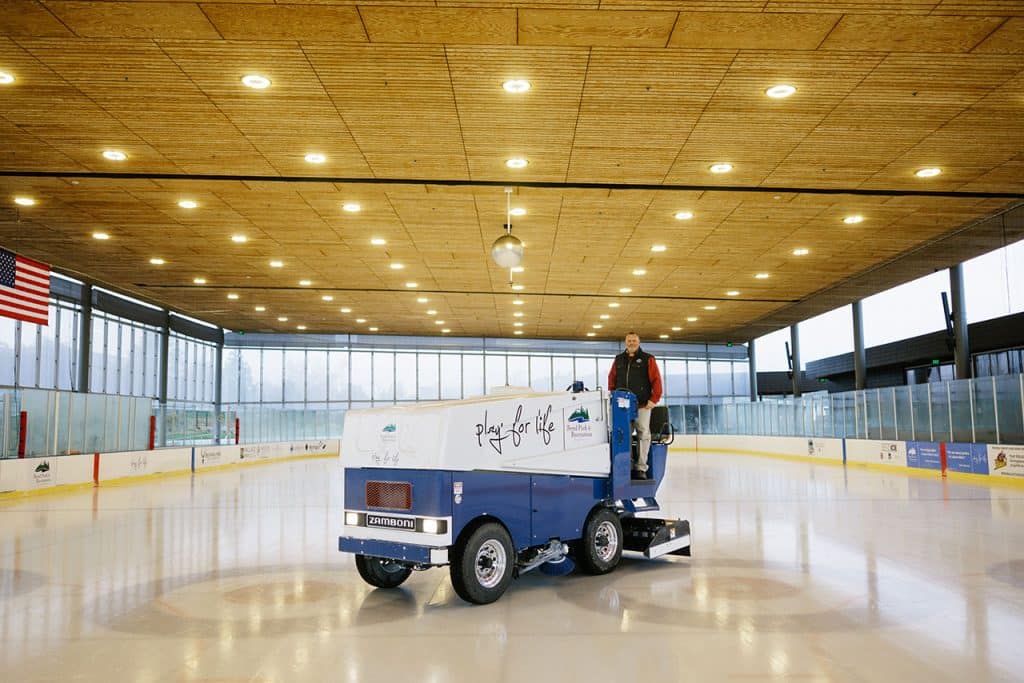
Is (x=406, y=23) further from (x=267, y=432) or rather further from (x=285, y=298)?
(x=267, y=432)

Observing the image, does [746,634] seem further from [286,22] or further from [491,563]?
[286,22]

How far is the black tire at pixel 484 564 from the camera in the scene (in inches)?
223

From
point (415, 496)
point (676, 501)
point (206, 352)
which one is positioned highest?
point (206, 352)

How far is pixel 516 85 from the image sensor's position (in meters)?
7.96

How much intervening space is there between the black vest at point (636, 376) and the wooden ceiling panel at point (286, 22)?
4006 millimetres

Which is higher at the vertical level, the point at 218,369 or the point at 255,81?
the point at 255,81

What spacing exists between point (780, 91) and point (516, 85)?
2776mm

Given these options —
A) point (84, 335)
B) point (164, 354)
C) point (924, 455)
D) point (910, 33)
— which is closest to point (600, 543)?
Result: point (910, 33)

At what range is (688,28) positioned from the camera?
6.69 meters

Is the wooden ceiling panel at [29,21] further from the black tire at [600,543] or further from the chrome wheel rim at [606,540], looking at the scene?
the chrome wheel rim at [606,540]

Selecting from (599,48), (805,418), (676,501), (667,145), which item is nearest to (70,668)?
(599,48)

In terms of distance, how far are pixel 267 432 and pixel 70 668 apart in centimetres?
2773

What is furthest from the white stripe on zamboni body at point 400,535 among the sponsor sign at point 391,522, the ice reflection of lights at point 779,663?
the ice reflection of lights at point 779,663

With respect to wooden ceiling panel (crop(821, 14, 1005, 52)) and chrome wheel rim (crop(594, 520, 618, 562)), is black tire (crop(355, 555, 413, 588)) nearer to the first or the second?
chrome wheel rim (crop(594, 520, 618, 562))
